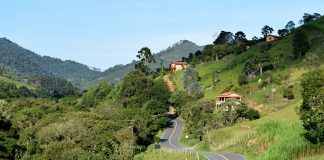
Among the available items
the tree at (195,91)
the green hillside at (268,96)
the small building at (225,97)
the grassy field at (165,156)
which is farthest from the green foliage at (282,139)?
the tree at (195,91)

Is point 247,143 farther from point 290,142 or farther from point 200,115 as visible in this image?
point 200,115

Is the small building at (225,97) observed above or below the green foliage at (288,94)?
below

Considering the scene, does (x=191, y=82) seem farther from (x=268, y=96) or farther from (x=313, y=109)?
(x=313, y=109)

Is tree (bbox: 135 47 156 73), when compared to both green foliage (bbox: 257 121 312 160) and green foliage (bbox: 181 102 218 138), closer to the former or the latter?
green foliage (bbox: 181 102 218 138)

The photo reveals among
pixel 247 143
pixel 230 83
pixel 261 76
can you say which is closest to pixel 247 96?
pixel 261 76

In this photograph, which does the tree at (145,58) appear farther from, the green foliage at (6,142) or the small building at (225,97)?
the green foliage at (6,142)

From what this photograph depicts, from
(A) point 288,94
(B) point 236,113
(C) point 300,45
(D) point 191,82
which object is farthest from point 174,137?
(C) point 300,45

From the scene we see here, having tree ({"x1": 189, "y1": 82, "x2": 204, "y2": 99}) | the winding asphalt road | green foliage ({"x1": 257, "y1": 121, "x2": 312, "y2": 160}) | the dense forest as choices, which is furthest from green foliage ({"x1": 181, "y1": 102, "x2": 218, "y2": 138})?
green foliage ({"x1": 257, "y1": 121, "x2": 312, "y2": 160})

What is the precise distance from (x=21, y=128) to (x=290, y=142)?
6061 cm

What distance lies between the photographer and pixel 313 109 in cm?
5722

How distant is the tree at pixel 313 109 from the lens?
181 ft

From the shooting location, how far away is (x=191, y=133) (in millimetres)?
112125

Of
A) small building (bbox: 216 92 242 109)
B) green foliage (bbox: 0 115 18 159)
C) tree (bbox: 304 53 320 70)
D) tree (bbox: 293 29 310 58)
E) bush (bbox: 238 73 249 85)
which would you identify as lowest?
green foliage (bbox: 0 115 18 159)

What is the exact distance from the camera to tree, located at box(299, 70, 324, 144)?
55.1 meters
